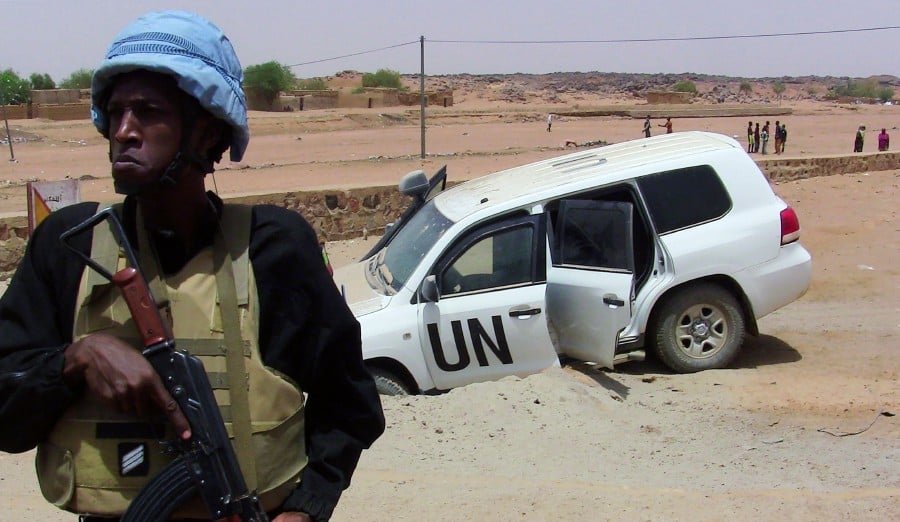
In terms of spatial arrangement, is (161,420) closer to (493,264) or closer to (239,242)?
(239,242)

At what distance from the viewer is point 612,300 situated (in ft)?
20.1

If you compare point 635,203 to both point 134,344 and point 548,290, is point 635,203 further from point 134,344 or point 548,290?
point 134,344

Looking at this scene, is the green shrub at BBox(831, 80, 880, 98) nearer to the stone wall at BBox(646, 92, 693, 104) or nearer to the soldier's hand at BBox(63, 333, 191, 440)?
the stone wall at BBox(646, 92, 693, 104)

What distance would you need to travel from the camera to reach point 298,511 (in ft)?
6.23

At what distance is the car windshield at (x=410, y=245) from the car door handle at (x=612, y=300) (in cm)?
122

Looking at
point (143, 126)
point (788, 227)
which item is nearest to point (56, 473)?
point (143, 126)

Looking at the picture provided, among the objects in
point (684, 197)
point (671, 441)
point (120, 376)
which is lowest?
point (671, 441)

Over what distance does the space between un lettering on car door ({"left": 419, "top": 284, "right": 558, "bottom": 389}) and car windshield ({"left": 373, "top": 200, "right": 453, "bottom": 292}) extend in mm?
406

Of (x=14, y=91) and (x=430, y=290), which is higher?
(x=14, y=91)

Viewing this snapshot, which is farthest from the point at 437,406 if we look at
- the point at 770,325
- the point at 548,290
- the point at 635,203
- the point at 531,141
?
the point at 531,141

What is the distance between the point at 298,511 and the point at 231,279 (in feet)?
1.68

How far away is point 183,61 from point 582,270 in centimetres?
484

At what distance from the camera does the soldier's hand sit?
1651 millimetres

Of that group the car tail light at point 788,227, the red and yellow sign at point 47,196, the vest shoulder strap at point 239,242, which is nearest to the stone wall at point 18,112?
the red and yellow sign at point 47,196
